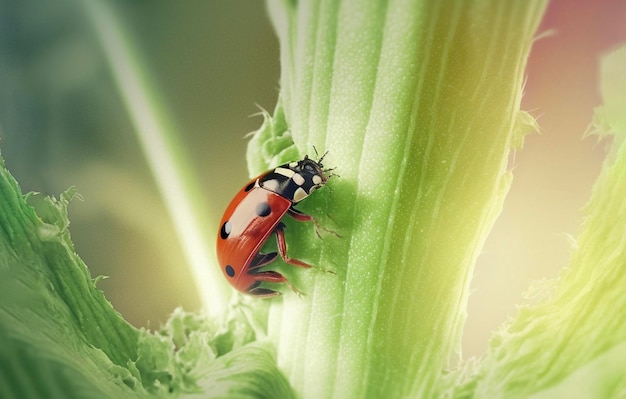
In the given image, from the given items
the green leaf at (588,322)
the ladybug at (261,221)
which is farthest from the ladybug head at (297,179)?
the green leaf at (588,322)

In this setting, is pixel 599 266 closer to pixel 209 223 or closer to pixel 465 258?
pixel 465 258

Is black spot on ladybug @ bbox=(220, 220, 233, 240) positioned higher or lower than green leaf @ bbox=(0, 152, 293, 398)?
higher

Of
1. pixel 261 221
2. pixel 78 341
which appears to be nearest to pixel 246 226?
pixel 261 221

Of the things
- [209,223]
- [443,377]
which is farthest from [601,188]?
[209,223]

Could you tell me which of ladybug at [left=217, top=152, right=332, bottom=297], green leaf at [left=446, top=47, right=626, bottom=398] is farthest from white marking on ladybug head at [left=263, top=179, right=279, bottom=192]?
green leaf at [left=446, top=47, right=626, bottom=398]

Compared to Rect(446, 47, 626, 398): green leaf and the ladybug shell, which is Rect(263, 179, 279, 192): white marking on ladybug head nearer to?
the ladybug shell

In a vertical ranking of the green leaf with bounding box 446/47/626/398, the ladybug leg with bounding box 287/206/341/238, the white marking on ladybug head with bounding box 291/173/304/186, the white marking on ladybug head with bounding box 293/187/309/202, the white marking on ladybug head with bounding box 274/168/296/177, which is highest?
the white marking on ladybug head with bounding box 274/168/296/177

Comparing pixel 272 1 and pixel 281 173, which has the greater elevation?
pixel 272 1
